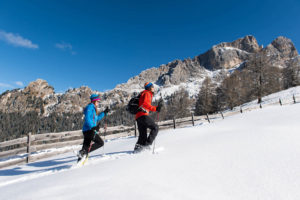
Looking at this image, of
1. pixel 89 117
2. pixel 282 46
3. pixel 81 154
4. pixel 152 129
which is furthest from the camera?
pixel 282 46

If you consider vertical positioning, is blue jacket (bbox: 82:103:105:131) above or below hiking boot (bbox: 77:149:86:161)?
above

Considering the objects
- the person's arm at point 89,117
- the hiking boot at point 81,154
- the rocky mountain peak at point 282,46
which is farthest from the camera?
the rocky mountain peak at point 282,46

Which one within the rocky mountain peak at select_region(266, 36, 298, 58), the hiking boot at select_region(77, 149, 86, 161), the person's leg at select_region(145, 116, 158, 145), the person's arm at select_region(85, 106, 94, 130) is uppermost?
the rocky mountain peak at select_region(266, 36, 298, 58)

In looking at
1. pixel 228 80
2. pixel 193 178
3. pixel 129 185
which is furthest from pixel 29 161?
pixel 228 80

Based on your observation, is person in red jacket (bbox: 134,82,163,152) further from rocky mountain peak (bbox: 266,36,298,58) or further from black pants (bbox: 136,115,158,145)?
rocky mountain peak (bbox: 266,36,298,58)

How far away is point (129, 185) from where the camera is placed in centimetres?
200

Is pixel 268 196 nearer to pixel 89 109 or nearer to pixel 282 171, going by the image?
pixel 282 171

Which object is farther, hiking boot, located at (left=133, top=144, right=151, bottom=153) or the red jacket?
hiking boot, located at (left=133, top=144, right=151, bottom=153)

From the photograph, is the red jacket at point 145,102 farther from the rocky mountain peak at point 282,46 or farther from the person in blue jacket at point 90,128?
the rocky mountain peak at point 282,46

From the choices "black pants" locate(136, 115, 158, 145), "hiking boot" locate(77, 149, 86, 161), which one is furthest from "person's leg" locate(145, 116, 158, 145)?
"hiking boot" locate(77, 149, 86, 161)

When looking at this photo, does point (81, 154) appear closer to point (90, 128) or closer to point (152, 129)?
point (90, 128)

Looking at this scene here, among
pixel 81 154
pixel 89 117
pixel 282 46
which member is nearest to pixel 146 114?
pixel 89 117

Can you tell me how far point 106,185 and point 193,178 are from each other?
117 centimetres

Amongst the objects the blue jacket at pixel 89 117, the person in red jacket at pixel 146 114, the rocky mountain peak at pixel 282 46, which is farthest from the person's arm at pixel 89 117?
the rocky mountain peak at pixel 282 46
